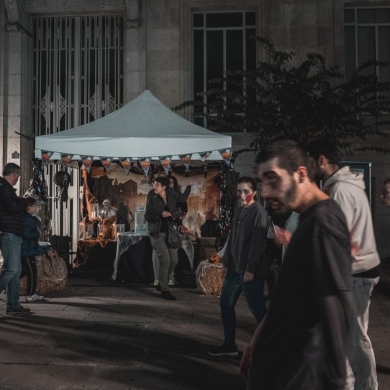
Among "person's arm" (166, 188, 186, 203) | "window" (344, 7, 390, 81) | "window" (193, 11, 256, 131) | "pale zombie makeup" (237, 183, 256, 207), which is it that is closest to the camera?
"pale zombie makeup" (237, 183, 256, 207)

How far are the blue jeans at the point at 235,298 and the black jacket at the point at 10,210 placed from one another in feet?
10.5

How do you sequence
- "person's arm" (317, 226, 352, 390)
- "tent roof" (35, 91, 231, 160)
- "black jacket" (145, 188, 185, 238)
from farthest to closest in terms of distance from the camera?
"tent roof" (35, 91, 231, 160) < "black jacket" (145, 188, 185, 238) < "person's arm" (317, 226, 352, 390)

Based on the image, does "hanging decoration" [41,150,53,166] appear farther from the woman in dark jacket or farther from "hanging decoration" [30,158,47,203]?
the woman in dark jacket

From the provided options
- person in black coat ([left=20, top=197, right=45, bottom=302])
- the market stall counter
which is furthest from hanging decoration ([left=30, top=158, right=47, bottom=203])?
person in black coat ([left=20, top=197, right=45, bottom=302])

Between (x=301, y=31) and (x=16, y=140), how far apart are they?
787 centimetres

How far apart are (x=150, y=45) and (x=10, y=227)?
30.1 feet

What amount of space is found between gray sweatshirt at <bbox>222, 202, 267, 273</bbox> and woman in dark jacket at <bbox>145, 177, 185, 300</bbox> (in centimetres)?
386

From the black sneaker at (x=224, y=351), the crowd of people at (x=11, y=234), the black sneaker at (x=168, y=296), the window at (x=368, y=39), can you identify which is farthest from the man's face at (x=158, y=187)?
the window at (x=368, y=39)

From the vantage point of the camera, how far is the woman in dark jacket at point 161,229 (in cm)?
1009

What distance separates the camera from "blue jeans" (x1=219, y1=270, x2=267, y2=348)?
19.8ft

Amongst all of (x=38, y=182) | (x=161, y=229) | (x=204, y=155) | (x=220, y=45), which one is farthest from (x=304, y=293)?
(x=220, y=45)

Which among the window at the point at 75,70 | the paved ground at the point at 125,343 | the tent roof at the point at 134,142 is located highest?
the window at the point at 75,70

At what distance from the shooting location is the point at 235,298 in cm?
622

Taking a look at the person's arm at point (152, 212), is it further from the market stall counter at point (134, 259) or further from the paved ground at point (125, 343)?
the market stall counter at point (134, 259)
